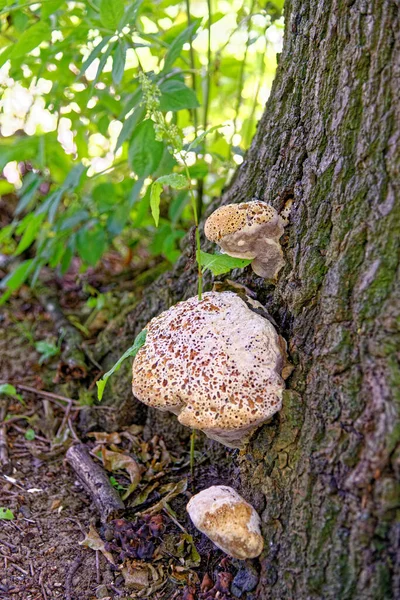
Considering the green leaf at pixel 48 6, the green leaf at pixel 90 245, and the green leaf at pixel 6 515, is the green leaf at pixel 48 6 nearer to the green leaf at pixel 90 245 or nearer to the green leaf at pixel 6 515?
the green leaf at pixel 90 245

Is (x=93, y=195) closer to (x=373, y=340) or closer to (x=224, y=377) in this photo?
(x=224, y=377)

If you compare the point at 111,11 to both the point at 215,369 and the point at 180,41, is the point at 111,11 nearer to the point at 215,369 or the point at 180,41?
→ the point at 180,41

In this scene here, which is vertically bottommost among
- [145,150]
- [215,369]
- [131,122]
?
[215,369]

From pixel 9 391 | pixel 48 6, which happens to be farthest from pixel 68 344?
pixel 48 6

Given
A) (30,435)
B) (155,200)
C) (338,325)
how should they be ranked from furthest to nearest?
(30,435), (155,200), (338,325)

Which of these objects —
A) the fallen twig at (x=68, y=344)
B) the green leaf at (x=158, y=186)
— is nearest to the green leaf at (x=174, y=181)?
the green leaf at (x=158, y=186)

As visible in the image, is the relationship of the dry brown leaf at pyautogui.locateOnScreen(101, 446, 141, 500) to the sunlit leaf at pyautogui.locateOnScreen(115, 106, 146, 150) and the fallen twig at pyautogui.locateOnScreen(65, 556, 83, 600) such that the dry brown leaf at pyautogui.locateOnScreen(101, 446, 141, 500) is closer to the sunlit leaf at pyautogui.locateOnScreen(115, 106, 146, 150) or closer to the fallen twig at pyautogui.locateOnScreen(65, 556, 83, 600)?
the fallen twig at pyautogui.locateOnScreen(65, 556, 83, 600)
